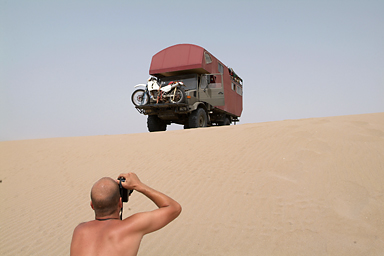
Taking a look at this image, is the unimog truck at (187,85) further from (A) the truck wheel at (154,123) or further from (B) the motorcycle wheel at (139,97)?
(B) the motorcycle wheel at (139,97)

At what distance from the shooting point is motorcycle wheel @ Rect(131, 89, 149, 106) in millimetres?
11055

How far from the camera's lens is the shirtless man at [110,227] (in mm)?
1786

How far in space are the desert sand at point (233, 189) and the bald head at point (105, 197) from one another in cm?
233

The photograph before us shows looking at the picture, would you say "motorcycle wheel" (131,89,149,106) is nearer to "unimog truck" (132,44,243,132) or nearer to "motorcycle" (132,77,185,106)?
"motorcycle" (132,77,185,106)

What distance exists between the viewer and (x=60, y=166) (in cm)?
749

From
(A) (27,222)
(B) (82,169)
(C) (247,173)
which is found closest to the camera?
(A) (27,222)

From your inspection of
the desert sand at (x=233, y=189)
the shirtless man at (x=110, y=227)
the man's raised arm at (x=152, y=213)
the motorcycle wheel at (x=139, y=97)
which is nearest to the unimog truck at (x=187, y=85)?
the motorcycle wheel at (x=139, y=97)

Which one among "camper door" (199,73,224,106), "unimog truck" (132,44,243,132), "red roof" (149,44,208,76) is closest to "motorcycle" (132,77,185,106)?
"unimog truck" (132,44,243,132)

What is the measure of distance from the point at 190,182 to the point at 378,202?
118 inches

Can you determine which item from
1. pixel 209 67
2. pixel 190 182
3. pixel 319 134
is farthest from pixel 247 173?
pixel 209 67

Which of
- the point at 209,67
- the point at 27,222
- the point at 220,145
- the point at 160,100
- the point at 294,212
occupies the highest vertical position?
the point at 209,67

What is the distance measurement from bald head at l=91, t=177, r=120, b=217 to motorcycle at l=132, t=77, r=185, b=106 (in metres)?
8.62

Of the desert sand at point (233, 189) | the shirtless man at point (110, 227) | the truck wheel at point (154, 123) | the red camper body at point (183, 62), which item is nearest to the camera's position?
the shirtless man at point (110, 227)

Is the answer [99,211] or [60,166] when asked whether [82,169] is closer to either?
[60,166]
